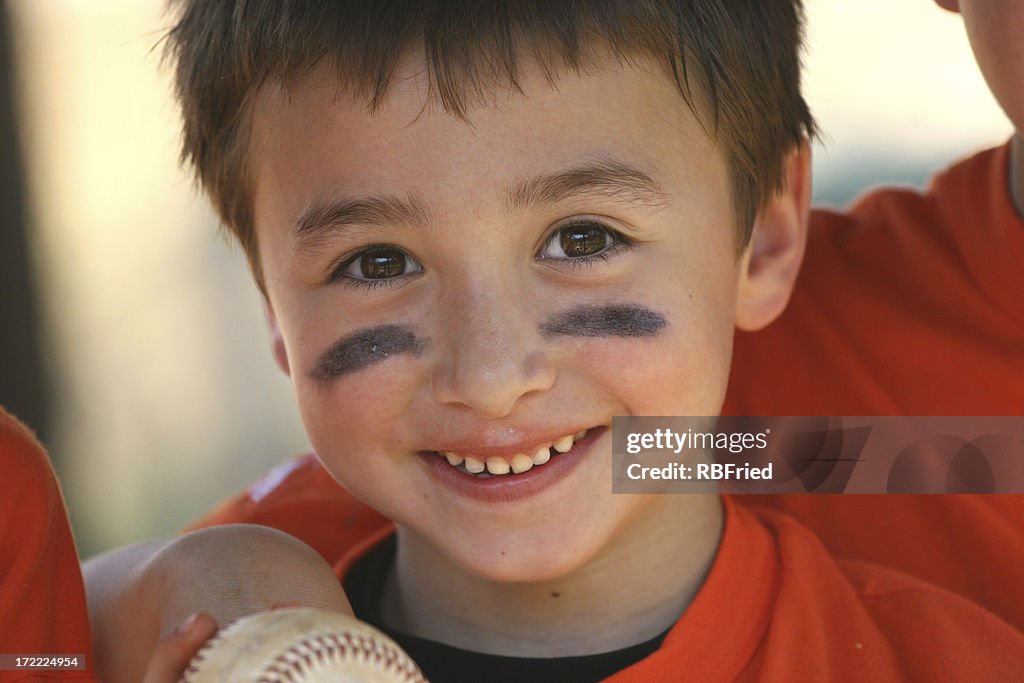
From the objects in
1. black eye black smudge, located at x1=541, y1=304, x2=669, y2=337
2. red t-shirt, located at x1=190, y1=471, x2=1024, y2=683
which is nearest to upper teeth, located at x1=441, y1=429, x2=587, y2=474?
black eye black smudge, located at x1=541, y1=304, x2=669, y2=337

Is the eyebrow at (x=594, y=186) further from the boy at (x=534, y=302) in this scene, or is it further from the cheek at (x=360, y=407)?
the cheek at (x=360, y=407)

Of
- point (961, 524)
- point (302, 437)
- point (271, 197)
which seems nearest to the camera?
point (271, 197)

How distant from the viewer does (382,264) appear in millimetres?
1504

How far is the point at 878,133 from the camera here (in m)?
5.05

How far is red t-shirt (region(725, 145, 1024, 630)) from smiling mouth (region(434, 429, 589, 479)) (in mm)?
575

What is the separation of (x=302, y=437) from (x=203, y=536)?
12.1 ft

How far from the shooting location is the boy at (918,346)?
70.7 inches

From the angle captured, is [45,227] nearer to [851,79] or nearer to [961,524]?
[851,79]

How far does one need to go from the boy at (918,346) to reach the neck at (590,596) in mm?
316

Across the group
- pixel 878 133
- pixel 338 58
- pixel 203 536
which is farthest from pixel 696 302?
pixel 878 133

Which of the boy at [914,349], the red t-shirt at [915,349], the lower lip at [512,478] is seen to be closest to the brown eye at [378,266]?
the lower lip at [512,478]

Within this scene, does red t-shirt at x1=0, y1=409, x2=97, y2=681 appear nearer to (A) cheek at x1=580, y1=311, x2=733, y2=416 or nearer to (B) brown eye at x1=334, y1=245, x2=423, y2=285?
(B) brown eye at x1=334, y1=245, x2=423, y2=285

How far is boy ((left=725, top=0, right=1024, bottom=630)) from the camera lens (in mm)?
1796

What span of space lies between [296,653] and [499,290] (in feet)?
1.57
